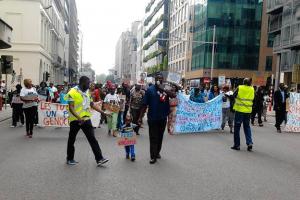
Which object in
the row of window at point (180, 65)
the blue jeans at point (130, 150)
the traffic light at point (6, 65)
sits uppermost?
→ the row of window at point (180, 65)

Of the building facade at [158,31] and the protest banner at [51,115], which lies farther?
the building facade at [158,31]

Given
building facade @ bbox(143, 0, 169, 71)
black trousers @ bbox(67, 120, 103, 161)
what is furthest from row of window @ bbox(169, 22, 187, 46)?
black trousers @ bbox(67, 120, 103, 161)

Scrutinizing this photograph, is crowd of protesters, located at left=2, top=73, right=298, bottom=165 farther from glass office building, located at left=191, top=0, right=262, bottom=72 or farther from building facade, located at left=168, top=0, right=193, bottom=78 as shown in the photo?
building facade, located at left=168, top=0, right=193, bottom=78

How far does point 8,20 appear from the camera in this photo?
44938 mm

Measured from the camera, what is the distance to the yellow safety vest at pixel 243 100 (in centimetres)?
1163

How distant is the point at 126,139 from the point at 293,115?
34.5ft

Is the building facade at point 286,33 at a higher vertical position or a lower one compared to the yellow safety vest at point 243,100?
higher

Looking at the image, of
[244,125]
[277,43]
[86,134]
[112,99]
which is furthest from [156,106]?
[277,43]

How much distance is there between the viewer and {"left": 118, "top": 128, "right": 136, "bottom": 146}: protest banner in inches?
373

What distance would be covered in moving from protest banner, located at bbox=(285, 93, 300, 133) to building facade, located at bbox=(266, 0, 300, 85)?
93.4 feet

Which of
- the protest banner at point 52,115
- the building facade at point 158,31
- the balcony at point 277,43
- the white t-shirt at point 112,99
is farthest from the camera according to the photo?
the building facade at point 158,31

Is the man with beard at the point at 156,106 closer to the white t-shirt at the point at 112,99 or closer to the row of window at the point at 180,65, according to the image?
the white t-shirt at the point at 112,99

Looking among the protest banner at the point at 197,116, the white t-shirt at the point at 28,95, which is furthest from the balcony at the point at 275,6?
the white t-shirt at the point at 28,95

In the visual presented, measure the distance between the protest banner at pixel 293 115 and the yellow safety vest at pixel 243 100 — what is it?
22.4ft
